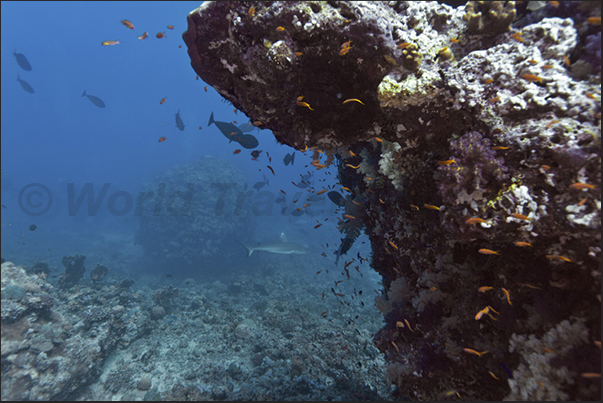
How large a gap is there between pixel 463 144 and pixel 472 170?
0.29 meters

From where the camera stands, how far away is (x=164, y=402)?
201 inches

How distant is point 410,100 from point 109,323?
31.5ft

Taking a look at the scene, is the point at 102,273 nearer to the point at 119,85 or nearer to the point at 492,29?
the point at 492,29

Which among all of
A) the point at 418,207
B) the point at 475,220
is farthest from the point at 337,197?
the point at 475,220

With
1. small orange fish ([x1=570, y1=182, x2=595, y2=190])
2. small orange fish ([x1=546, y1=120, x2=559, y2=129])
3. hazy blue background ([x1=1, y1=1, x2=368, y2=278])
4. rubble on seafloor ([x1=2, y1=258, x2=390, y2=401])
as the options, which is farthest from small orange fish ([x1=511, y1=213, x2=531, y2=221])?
hazy blue background ([x1=1, y1=1, x2=368, y2=278])

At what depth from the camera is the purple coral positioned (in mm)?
2305

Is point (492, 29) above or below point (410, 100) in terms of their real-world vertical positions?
above

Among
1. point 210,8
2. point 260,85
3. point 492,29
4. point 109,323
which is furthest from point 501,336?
point 109,323

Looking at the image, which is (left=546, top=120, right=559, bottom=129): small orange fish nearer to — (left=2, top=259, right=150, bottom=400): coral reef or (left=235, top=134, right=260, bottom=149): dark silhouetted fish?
(left=235, top=134, right=260, bottom=149): dark silhouetted fish

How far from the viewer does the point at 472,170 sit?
238 cm

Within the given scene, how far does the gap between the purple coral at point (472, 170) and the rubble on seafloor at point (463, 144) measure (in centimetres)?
1

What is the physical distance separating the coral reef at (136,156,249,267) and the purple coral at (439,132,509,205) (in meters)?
17.1

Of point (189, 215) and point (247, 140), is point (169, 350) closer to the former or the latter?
point (247, 140)

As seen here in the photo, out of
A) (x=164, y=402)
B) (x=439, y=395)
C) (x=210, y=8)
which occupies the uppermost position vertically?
(x=210, y=8)
